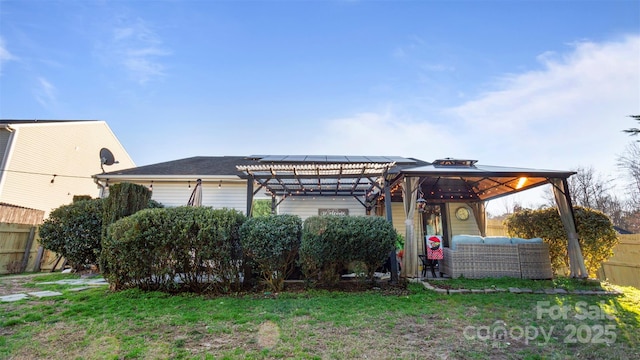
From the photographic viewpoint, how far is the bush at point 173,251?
4.91m

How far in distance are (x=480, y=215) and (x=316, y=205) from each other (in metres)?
6.63

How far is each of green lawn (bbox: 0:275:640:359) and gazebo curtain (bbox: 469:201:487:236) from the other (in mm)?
5643

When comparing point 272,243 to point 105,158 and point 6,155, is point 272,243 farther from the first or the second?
point 6,155

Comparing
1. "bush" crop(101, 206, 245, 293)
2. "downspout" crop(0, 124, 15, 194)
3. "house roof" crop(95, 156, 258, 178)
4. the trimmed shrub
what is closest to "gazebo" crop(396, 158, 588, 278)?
"bush" crop(101, 206, 245, 293)

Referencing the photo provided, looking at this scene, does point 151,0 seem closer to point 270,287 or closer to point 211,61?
point 211,61

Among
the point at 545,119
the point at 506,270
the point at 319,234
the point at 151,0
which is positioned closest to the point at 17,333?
the point at 319,234

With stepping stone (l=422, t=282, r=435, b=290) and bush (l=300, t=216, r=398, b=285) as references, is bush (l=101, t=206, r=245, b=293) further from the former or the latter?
stepping stone (l=422, t=282, r=435, b=290)

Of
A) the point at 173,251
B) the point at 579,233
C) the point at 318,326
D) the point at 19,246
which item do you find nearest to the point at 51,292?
the point at 173,251

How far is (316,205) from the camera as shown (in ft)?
34.8

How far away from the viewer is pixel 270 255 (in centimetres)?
509

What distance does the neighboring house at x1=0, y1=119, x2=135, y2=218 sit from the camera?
10453mm

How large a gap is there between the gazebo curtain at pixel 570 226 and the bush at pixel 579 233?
1.23 feet

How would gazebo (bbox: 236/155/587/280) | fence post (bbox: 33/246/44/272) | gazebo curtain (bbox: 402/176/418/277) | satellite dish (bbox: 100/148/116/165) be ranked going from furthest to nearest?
satellite dish (bbox: 100/148/116/165), fence post (bbox: 33/246/44/272), gazebo (bbox: 236/155/587/280), gazebo curtain (bbox: 402/176/418/277)

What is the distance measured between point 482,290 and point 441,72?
6.27 metres
